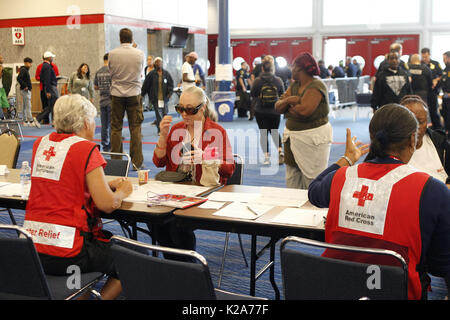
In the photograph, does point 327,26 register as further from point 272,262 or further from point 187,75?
point 272,262

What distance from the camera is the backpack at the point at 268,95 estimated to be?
6855 mm

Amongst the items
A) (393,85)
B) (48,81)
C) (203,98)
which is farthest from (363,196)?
(48,81)

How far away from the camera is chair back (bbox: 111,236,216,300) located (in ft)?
5.68

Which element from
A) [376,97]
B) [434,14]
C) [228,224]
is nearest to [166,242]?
[228,224]

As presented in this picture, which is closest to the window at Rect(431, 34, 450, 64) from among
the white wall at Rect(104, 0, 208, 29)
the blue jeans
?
the white wall at Rect(104, 0, 208, 29)

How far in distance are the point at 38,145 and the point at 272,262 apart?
1.58 metres

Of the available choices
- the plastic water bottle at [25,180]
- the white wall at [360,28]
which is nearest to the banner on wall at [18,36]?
the white wall at [360,28]

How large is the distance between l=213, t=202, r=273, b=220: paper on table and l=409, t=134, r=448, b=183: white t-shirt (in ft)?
3.58

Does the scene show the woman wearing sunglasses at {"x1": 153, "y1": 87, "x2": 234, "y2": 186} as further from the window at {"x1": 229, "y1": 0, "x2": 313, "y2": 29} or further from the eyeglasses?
the window at {"x1": 229, "y1": 0, "x2": 313, "y2": 29}

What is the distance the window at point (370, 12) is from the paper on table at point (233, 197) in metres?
19.8

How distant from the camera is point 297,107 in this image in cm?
445

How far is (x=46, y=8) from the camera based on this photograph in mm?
14297

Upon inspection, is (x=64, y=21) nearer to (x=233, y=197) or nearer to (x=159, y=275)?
(x=233, y=197)

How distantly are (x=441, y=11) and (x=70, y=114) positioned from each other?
20.6m
